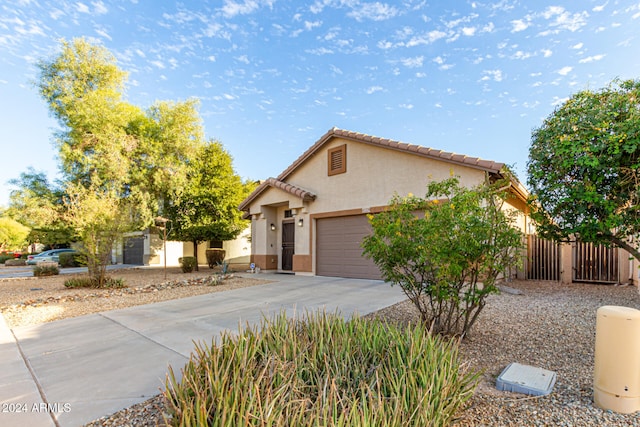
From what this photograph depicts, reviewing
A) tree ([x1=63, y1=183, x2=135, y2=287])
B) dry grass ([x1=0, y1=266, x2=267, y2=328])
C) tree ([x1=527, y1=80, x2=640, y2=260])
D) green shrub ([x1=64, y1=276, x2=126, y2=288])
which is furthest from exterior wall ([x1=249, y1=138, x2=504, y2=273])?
tree ([x1=63, y1=183, x2=135, y2=287])

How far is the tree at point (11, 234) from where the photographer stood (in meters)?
28.9

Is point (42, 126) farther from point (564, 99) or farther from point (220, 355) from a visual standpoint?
point (564, 99)

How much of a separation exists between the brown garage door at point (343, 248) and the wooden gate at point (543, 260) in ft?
18.7

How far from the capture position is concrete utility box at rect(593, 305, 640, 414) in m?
2.71

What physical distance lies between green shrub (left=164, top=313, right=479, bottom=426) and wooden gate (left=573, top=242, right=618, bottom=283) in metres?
9.94

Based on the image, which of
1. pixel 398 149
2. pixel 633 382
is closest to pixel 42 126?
pixel 398 149

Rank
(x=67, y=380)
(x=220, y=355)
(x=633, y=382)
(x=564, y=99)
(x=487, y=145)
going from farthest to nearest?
(x=487, y=145), (x=564, y=99), (x=67, y=380), (x=220, y=355), (x=633, y=382)

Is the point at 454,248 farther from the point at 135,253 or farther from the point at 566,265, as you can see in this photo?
the point at 135,253

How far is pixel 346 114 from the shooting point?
50.4ft

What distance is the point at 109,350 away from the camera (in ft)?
14.5

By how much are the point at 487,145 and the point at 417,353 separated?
436 inches

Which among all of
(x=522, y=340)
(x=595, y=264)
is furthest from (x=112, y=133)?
(x=595, y=264)

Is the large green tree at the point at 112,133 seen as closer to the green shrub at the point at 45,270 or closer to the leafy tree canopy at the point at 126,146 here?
the leafy tree canopy at the point at 126,146

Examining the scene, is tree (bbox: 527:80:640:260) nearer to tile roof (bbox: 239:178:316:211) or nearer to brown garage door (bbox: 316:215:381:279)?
brown garage door (bbox: 316:215:381:279)
